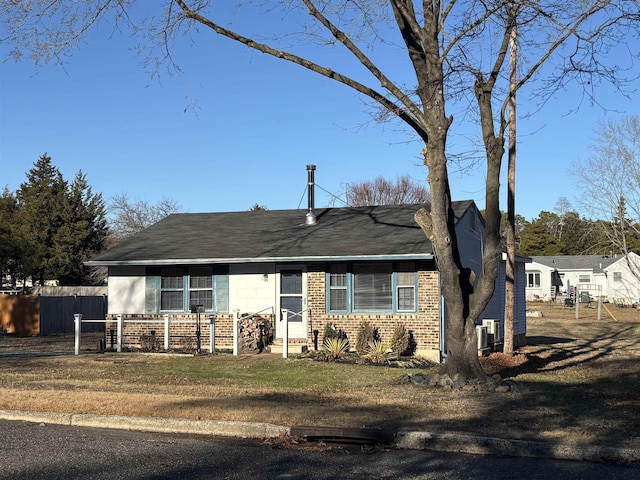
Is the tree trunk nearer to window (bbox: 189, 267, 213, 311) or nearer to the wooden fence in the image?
window (bbox: 189, 267, 213, 311)

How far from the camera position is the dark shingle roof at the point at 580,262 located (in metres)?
71.6

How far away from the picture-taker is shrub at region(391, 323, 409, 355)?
18.0 meters

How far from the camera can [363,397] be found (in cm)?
1158

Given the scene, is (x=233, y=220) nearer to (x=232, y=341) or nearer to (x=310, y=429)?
(x=232, y=341)

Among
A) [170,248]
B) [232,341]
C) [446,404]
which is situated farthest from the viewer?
[170,248]

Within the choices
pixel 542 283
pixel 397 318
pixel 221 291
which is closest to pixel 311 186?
pixel 221 291

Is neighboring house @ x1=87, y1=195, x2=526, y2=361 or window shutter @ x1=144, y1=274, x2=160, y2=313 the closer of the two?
neighboring house @ x1=87, y1=195, x2=526, y2=361

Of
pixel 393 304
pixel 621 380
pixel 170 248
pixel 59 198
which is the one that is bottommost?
pixel 621 380

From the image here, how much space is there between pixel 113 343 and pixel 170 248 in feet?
10.2

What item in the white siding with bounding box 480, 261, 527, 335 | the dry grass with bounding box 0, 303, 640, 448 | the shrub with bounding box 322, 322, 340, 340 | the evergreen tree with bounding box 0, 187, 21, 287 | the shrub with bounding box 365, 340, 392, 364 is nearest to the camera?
the dry grass with bounding box 0, 303, 640, 448

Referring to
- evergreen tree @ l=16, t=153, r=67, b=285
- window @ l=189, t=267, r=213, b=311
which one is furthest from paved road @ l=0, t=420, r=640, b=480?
evergreen tree @ l=16, t=153, r=67, b=285

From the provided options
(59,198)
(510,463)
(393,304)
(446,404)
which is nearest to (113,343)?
(393,304)

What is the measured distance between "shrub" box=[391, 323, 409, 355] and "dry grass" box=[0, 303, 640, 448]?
6.55 feet

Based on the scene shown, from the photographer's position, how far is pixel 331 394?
1209cm
